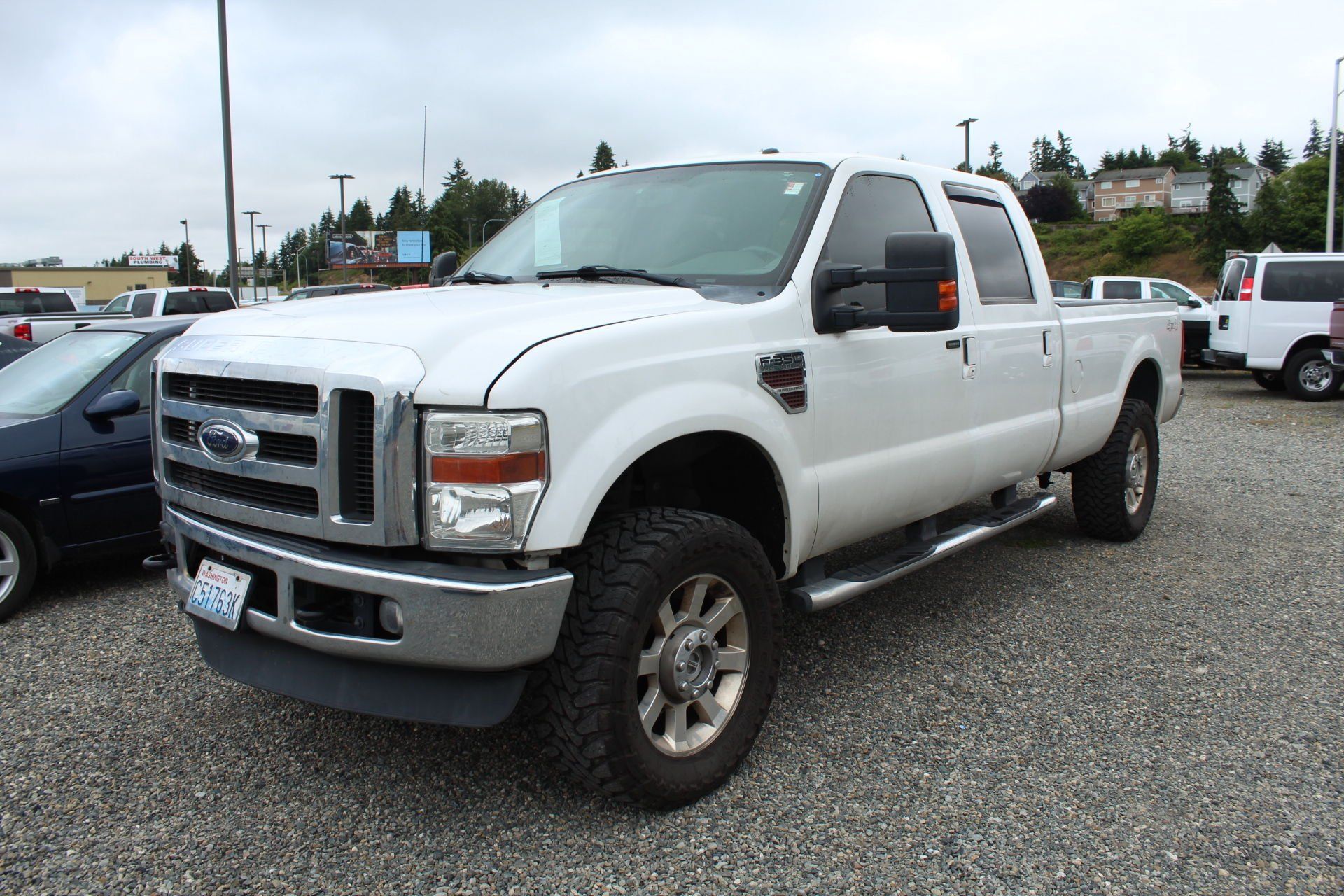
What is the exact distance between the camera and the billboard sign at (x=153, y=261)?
308ft

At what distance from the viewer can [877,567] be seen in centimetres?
389

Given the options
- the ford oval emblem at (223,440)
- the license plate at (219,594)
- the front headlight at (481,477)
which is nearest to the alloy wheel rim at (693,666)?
the front headlight at (481,477)

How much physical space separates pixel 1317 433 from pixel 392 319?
11374 mm

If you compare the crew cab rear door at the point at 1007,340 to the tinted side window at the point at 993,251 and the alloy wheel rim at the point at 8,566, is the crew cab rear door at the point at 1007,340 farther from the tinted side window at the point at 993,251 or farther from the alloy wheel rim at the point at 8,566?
the alloy wheel rim at the point at 8,566

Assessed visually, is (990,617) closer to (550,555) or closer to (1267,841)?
(1267,841)

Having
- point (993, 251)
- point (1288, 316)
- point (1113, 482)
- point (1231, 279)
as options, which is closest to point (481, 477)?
point (993, 251)

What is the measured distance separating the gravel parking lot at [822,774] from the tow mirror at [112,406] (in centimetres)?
94

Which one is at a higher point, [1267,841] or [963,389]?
[963,389]

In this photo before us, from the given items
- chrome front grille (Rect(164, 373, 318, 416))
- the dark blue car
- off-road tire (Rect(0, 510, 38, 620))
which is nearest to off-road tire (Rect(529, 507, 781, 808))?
chrome front grille (Rect(164, 373, 318, 416))

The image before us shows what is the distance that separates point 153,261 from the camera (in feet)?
353

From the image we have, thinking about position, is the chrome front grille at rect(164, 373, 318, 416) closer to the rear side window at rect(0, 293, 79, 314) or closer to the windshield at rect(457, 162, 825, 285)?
the windshield at rect(457, 162, 825, 285)

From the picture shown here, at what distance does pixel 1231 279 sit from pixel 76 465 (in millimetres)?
A: 15139

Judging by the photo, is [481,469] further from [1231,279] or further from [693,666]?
[1231,279]

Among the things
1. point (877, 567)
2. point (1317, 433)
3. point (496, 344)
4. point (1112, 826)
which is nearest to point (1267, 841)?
point (1112, 826)
